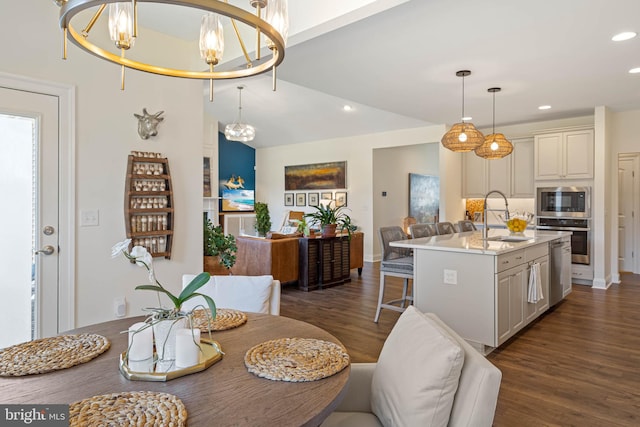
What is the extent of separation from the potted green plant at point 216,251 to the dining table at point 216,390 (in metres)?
2.81

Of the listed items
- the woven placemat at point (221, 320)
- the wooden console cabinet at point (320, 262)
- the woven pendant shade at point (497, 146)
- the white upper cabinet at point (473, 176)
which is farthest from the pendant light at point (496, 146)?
the woven placemat at point (221, 320)

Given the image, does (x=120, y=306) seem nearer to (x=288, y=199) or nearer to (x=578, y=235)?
(x=578, y=235)

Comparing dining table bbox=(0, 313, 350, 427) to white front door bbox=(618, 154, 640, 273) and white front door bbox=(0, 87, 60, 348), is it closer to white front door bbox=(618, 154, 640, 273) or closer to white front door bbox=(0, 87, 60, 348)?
white front door bbox=(0, 87, 60, 348)

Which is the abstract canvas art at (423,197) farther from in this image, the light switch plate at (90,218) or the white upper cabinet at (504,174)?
the light switch plate at (90,218)

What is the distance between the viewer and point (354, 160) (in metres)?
8.93

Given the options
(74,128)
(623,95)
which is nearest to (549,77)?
(623,95)

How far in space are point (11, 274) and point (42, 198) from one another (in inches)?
21.5

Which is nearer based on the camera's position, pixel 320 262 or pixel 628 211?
pixel 320 262

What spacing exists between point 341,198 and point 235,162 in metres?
3.37

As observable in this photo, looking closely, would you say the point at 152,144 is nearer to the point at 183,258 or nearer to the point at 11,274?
the point at 183,258

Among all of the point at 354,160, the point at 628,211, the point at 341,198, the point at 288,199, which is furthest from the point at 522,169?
the point at 288,199

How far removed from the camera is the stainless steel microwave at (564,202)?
601cm

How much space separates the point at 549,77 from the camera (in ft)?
14.6

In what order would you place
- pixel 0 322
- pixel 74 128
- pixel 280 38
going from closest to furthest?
pixel 280 38, pixel 0 322, pixel 74 128
